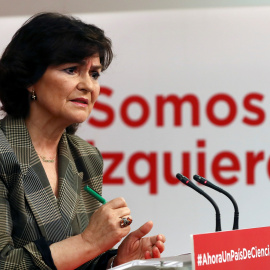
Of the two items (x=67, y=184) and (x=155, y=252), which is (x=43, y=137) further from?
(x=155, y=252)

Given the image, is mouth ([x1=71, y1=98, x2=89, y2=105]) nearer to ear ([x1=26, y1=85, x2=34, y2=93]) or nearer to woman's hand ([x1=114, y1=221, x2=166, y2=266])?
ear ([x1=26, y1=85, x2=34, y2=93])

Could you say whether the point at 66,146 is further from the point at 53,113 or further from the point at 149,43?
the point at 149,43

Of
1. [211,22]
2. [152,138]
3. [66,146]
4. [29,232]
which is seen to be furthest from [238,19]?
[29,232]

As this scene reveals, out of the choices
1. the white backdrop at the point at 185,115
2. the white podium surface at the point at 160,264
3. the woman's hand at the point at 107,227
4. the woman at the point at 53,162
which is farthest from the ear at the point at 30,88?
A: the white backdrop at the point at 185,115

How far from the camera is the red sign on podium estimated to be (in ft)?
4.51

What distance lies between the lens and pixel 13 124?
189 cm

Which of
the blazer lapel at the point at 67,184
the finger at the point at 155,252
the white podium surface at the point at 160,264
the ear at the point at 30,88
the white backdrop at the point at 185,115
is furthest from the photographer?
the white backdrop at the point at 185,115

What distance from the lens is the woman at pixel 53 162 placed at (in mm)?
1642

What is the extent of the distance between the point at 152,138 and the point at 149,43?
69 centimetres

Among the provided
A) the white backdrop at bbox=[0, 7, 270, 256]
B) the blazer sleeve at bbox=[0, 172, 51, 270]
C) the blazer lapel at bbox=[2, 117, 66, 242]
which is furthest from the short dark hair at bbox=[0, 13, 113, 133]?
the white backdrop at bbox=[0, 7, 270, 256]

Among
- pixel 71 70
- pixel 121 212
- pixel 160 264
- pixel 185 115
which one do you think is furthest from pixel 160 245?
pixel 185 115

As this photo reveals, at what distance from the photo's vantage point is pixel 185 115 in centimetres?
409

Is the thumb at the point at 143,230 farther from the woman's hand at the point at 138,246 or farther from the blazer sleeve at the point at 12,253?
the blazer sleeve at the point at 12,253

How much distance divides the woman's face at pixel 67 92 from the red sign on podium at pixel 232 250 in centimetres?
67
